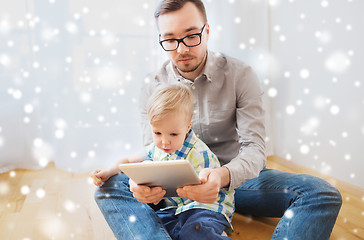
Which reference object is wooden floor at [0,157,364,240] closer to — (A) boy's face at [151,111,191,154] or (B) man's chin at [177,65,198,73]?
(A) boy's face at [151,111,191,154]

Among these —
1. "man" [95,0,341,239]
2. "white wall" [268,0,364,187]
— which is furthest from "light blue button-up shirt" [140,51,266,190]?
"white wall" [268,0,364,187]

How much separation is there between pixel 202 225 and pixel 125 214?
30cm

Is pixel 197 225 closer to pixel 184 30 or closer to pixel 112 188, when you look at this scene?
pixel 112 188

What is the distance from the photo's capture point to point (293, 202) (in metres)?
1.29

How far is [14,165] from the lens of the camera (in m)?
2.36

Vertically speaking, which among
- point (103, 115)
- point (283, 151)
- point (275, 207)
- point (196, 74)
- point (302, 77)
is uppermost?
point (196, 74)

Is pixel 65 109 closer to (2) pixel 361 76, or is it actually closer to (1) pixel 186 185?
(1) pixel 186 185

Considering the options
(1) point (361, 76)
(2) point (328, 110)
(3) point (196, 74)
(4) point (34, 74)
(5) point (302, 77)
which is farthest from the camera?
(4) point (34, 74)

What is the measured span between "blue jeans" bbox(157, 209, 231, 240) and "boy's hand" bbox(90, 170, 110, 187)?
0.98 ft

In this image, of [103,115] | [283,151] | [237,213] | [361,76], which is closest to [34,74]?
[103,115]

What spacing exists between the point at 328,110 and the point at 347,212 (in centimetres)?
58

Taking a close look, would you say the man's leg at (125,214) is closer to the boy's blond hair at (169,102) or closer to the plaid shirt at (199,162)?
the plaid shirt at (199,162)

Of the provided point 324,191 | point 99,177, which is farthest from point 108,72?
point 324,191

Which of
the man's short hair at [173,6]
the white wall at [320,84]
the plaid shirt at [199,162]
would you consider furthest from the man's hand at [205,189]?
the white wall at [320,84]
